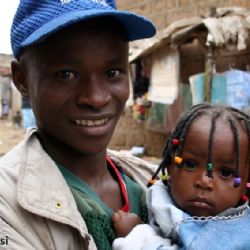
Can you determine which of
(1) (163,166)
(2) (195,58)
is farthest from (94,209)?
(2) (195,58)

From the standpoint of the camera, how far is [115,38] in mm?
1559

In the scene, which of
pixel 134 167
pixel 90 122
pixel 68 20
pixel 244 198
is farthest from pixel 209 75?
pixel 68 20

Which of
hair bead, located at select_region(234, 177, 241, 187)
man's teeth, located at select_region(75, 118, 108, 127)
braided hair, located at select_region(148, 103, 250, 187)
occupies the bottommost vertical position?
hair bead, located at select_region(234, 177, 241, 187)

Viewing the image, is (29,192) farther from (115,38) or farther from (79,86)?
(115,38)

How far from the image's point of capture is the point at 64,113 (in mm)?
1475

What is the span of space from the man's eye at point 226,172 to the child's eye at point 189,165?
0.10 m

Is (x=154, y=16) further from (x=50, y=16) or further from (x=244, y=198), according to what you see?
(x=50, y=16)

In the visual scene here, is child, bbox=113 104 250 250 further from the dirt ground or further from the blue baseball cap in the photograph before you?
the dirt ground

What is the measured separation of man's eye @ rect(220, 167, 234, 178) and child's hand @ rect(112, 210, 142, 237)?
378mm

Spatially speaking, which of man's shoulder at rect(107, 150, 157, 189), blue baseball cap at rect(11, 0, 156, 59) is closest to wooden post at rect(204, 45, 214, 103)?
man's shoulder at rect(107, 150, 157, 189)

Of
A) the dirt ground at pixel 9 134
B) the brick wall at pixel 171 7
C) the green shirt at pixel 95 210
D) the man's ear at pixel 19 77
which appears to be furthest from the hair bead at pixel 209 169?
the dirt ground at pixel 9 134

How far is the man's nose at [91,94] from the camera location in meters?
1.45

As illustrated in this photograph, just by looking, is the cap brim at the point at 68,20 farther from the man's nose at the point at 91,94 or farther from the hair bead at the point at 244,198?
the hair bead at the point at 244,198

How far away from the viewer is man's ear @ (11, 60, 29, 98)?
1616 millimetres
